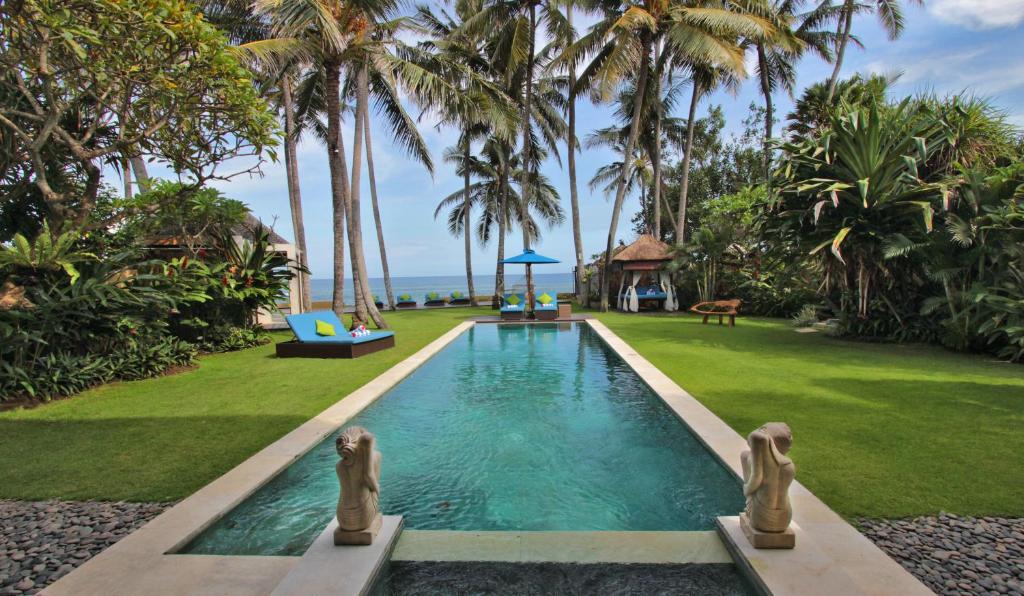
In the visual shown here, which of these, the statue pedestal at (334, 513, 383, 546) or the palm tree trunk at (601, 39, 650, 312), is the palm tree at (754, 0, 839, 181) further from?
the statue pedestal at (334, 513, 383, 546)

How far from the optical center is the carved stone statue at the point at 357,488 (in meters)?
2.60

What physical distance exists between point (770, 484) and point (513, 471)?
2237mm

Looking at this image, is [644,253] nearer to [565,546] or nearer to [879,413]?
[879,413]

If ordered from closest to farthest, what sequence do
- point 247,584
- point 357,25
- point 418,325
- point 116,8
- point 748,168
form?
point 247,584 → point 116,8 → point 357,25 → point 418,325 → point 748,168

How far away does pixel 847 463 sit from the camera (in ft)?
12.8

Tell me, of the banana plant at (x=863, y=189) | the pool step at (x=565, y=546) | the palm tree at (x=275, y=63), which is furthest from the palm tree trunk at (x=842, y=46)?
the pool step at (x=565, y=546)

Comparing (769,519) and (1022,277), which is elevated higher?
(1022,277)

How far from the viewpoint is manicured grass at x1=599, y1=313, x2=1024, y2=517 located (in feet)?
11.1

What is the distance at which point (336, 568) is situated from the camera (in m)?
2.47

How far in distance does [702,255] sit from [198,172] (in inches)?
619

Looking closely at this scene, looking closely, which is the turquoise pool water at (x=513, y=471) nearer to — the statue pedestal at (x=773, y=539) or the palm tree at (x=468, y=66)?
the statue pedestal at (x=773, y=539)

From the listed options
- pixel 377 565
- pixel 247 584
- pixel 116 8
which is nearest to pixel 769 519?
pixel 377 565

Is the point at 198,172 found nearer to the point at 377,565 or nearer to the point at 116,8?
the point at 116,8

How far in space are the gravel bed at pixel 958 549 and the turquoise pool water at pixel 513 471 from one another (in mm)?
874
